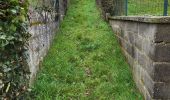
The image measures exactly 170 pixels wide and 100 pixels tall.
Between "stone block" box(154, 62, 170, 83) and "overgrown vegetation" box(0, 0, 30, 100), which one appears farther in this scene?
"stone block" box(154, 62, 170, 83)

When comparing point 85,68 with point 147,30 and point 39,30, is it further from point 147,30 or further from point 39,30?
point 147,30

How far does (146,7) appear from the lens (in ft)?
21.2

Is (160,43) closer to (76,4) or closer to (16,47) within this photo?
(16,47)

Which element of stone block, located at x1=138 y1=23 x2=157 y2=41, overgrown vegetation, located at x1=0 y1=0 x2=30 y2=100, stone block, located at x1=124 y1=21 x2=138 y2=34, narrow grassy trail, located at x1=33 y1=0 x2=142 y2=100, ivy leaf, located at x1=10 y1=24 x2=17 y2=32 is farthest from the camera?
stone block, located at x1=124 y1=21 x2=138 y2=34

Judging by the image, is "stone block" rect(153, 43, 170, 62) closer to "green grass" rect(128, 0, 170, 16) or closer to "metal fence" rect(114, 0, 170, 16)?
"metal fence" rect(114, 0, 170, 16)

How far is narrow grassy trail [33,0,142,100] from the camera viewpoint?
537 cm

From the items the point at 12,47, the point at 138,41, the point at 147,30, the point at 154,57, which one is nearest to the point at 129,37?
the point at 138,41

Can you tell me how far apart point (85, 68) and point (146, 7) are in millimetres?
1902

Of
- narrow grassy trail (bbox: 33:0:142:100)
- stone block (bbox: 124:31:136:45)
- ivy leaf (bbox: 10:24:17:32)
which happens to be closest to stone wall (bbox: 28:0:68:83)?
narrow grassy trail (bbox: 33:0:142:100)

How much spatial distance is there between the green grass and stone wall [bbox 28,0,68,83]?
2.18 m

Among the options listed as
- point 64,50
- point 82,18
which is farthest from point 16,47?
point 82,18

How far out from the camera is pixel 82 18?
35.7 ft

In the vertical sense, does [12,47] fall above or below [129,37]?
above

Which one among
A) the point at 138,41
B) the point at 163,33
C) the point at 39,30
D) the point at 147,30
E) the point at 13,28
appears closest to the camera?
the point at 13,28
